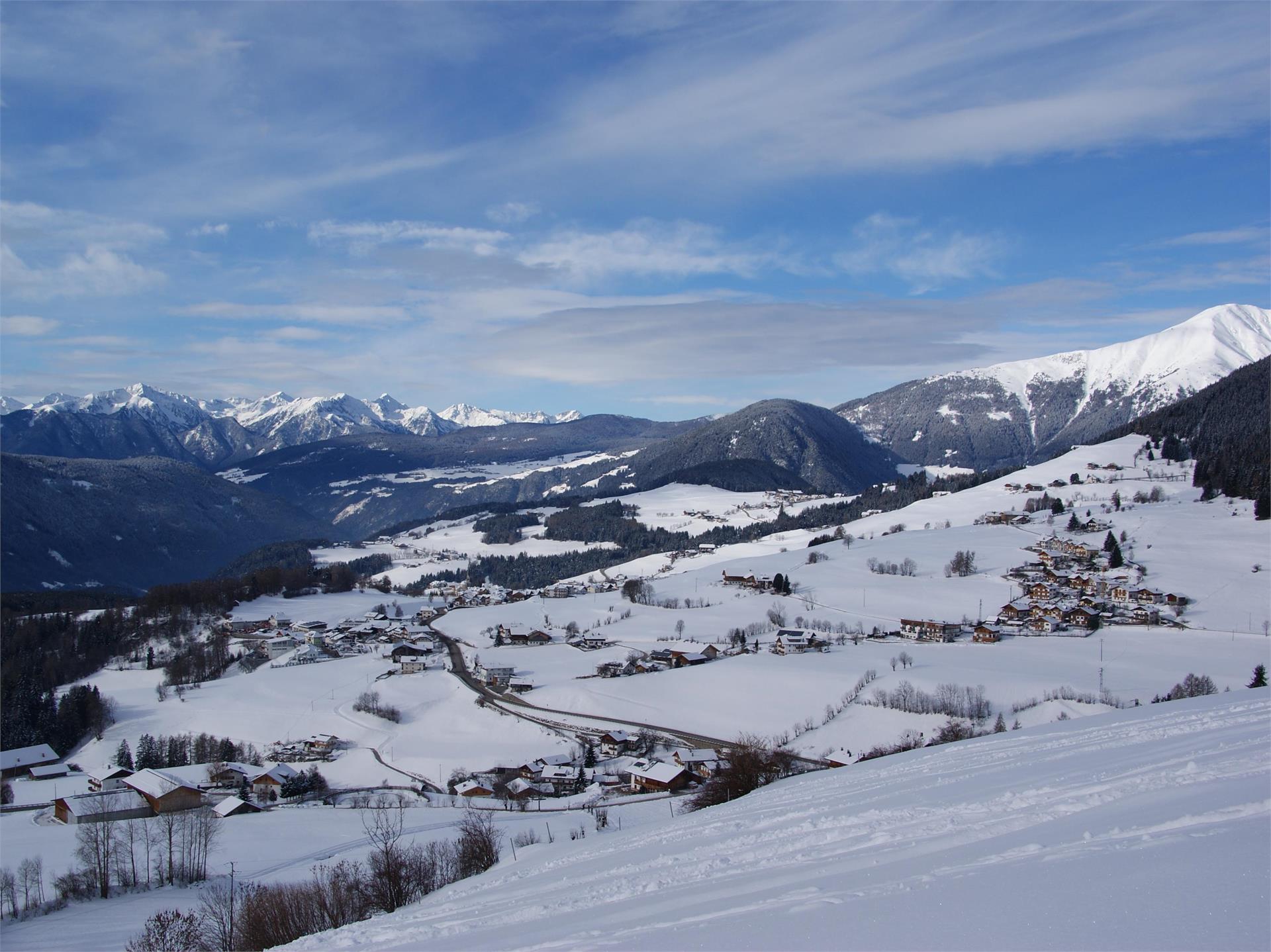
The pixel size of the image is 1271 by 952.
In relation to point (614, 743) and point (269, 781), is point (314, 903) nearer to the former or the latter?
point (269, 781)

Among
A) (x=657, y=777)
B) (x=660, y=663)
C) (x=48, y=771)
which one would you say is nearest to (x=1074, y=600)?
(x=660, y=663)

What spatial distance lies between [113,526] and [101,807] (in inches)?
6576

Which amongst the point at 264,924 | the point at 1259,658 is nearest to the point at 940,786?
the point at 264,924

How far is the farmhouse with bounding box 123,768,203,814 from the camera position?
26391 mm

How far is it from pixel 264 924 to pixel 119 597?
8124 centimetres

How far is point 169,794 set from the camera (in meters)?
26.9

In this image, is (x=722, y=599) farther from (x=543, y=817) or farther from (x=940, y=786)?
(x=940, y=786)

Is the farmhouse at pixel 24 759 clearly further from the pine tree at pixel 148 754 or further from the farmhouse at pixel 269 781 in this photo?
the farmhouse at pixel 269 781

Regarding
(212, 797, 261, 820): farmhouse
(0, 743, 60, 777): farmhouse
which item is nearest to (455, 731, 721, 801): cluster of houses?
(212, 797, 261, 820): farmhouse

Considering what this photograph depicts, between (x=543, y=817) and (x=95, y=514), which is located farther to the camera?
(x=95, y=514)

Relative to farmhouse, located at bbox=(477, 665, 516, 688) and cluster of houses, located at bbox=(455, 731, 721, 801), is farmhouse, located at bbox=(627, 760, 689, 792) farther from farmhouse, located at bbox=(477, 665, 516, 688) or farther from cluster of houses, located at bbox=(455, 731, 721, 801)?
farmhouse, located at bbox=(477, 665, 516, 688)

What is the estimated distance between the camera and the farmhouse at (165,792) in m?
26.4

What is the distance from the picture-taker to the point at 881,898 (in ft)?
18.5

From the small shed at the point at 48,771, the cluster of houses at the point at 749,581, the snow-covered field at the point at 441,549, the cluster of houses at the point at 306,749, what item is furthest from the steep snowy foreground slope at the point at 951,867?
the snow-covered field at the point at 441,549
